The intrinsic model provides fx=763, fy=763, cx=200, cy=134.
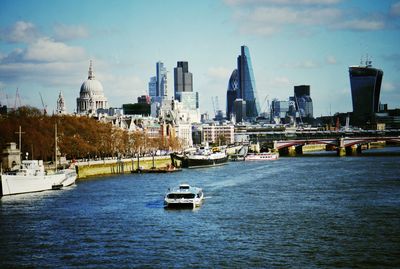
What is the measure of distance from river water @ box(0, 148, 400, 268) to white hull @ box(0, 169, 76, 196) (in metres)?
1.41

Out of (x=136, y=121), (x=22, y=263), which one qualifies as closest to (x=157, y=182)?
(x=22, y=263)

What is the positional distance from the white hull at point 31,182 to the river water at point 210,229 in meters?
1.41

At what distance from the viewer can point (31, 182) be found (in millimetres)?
69938

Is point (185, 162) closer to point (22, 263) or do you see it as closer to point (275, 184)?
point (275, 184)

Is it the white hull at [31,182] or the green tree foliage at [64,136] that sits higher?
the green tree foliage at [64,136]

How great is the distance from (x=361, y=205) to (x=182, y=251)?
72.7 feet

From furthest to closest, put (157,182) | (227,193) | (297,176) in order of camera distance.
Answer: (297,176) → (157,182) → (227,193)

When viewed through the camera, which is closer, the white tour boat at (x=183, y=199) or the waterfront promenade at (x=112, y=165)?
the white tour boat at (x=183, y=199)

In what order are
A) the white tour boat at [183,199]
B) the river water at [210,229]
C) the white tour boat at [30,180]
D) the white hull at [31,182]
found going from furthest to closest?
the white tour boat at [30,180] → the white hull at [31,182] → the white tour boat at [183,199] → the river water at [210,229]

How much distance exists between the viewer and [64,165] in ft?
289

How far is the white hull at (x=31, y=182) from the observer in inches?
2628

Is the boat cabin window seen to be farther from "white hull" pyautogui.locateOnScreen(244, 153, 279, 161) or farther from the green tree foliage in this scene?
"white hull" pyautogui.locateOnScreen(244, 153, 279, 161)

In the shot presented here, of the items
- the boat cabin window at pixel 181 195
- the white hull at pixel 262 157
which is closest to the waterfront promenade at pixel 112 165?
the white hull at pixel 262 157

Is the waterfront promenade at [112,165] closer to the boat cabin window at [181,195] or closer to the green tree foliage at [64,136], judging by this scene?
the green tree foliage at [64,136]
